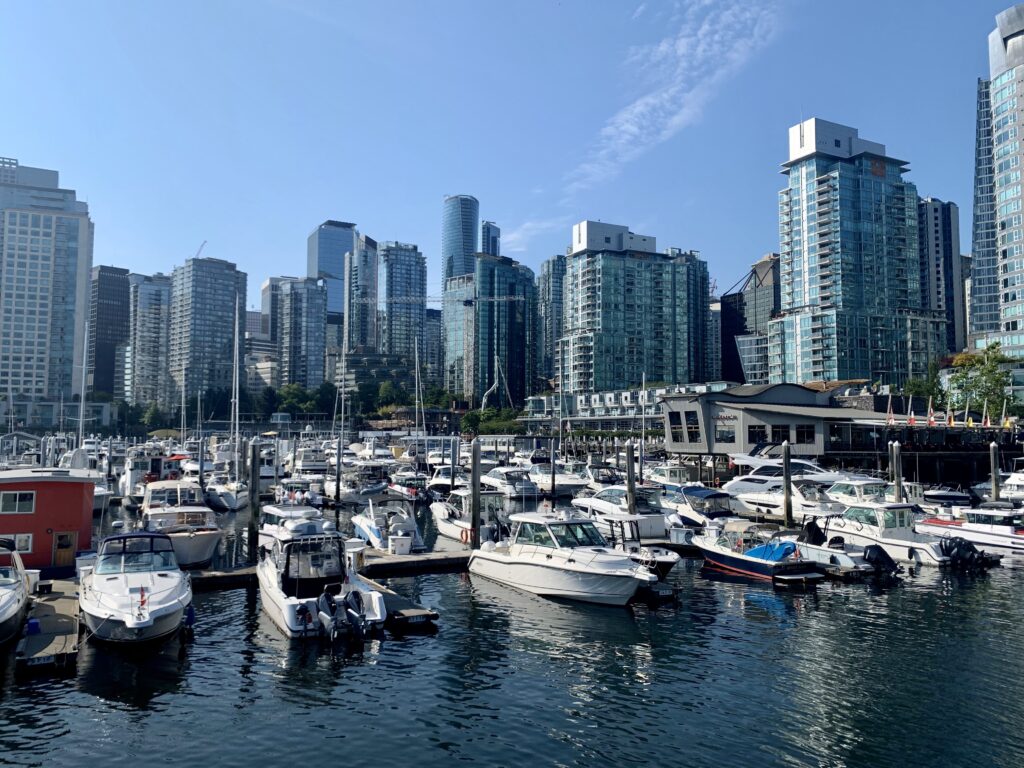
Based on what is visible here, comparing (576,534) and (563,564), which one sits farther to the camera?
(576,534)

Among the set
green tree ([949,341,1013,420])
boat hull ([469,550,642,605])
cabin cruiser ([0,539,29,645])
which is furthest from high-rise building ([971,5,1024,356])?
cabin cruiser ([0,539,29,645])

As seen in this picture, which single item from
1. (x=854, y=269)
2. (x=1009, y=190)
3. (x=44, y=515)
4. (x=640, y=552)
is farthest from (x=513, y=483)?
(x=1009, y=190)

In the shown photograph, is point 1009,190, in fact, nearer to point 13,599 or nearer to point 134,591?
point 134,591

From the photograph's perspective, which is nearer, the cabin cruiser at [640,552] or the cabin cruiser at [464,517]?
the cabin cruiser at [640,552]

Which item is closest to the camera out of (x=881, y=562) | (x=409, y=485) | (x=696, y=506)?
(x=881, y=562)

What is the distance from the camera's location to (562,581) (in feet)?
Result: 93.2

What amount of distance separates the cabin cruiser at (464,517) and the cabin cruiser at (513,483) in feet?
30.2

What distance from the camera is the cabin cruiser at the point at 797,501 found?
47406 mm

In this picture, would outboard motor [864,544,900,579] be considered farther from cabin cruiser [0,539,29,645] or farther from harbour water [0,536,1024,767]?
cabin cruiser [0,539,29,645]

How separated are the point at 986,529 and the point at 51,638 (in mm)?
41878

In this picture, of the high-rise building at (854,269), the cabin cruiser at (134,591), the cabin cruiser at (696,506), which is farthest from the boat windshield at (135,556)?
the high-rise building at (854,269)

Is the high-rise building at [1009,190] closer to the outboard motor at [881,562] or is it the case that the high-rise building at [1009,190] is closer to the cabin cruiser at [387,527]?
the outboard motor at [881,562]

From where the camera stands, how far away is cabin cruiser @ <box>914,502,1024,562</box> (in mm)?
38750

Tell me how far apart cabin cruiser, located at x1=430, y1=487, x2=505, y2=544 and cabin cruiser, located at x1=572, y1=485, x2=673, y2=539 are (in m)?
5.35
